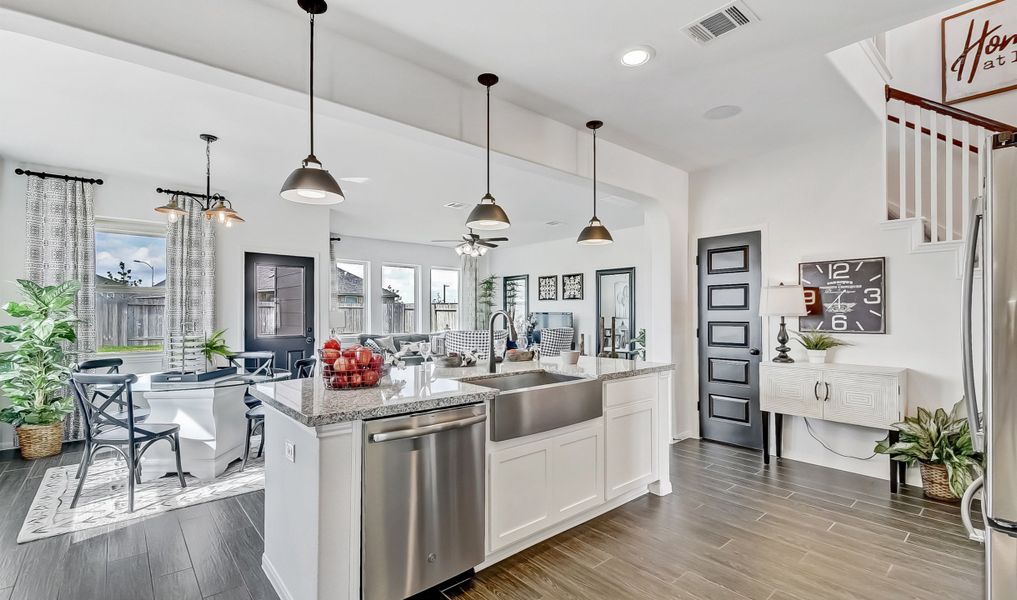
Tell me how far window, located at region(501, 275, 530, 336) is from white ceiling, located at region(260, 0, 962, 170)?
6.39 meters

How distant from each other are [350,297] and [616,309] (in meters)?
4.86

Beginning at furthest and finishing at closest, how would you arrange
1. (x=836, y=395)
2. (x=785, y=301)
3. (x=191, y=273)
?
(x=191, y=273), (x=785, y=301), (x=836, y=395)

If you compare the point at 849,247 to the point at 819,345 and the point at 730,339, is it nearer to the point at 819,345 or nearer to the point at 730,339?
the point at 819,345

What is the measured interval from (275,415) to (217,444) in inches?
79.1

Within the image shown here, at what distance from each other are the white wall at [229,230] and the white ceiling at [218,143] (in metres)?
0.08

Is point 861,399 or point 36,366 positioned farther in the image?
point 36,366

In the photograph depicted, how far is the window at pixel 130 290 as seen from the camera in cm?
516

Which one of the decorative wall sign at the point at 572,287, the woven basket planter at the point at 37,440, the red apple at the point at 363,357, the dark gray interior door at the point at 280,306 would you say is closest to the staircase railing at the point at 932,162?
the red apple at the point at 363,357

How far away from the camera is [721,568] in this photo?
2.37 metres

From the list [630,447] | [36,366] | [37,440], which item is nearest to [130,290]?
[36,366]

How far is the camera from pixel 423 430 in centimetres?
204

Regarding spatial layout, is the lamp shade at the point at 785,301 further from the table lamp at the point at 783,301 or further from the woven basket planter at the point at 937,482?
the woven basket planter at the point at 937,482

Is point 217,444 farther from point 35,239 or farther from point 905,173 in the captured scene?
point 905,173

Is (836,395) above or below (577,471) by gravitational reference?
above
